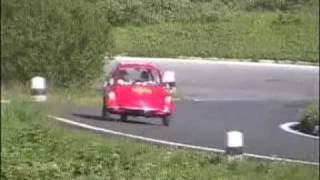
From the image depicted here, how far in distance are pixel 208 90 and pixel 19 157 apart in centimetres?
717

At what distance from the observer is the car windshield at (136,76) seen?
5.34m

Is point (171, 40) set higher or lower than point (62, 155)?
higher

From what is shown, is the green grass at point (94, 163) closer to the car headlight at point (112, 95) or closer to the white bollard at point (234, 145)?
the car headlight at point (112, 95)

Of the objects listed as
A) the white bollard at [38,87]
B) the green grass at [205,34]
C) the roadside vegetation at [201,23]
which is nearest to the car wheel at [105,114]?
the white bollard at [38,87]

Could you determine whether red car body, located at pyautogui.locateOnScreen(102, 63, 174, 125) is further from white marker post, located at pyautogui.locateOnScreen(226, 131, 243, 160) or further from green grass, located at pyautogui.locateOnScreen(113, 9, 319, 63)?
green grass, located at pyautogui.locateOnScreen(113, 9, 319, 63)

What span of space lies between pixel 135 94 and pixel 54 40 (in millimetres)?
2196

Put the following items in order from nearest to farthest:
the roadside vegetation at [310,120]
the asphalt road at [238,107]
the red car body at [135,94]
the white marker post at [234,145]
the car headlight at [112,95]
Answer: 1. the car headlight at [112,95]
2. the white marker post at [234,145]
3. the red car body at [135,94]
4. the asphalt road at [238,107]
5. the roadside vegetation at [310,120]

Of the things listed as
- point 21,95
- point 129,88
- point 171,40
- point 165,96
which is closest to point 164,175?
point 171,40

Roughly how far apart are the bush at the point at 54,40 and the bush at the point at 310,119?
377 cm

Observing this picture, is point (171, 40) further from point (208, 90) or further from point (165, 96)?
point (208, 90)

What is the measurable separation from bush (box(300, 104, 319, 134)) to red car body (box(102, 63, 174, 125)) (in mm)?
1547

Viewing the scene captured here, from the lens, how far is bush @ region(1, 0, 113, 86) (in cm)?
229

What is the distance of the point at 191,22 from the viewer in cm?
214

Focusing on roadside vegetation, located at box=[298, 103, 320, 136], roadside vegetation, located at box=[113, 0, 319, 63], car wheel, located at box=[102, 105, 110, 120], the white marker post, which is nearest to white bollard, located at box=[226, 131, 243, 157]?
the white marker post
